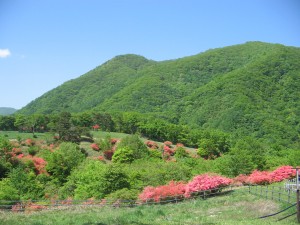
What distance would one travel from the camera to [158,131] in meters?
94.2

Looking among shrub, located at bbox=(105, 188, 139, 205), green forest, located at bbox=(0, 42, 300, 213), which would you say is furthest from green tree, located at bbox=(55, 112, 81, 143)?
shrub, located at bbox=(105, 188, 139, 205)

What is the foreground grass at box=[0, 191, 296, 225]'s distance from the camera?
53.0ft

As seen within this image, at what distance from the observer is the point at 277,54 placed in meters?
151

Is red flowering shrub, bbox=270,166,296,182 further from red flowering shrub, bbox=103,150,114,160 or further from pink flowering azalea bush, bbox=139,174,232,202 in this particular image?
red flowering shrub, bbox=103,150,114,160

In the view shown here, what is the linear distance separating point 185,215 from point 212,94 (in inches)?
4815

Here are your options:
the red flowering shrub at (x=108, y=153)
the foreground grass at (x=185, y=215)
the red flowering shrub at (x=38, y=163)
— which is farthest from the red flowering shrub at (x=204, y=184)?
the red flowering shrub at (x=108, y=153)

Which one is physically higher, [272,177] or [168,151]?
[272,177]

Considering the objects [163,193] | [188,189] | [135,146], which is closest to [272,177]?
[188,189]

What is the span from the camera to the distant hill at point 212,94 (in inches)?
4446

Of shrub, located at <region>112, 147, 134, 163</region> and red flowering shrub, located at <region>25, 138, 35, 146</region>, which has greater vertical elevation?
red flowering shrub, located at <region>25, 138, 35, 146</region>

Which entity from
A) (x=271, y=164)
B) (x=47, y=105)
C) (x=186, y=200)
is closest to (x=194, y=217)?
(x=186, y=200)

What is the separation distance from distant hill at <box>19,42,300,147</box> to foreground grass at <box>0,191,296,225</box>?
8160cm

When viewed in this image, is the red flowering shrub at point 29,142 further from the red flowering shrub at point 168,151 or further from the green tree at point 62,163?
the red flowering shrub at point 168,151

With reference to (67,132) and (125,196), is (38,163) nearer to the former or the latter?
(67,132)
